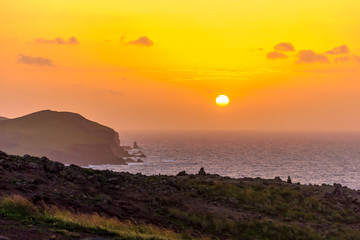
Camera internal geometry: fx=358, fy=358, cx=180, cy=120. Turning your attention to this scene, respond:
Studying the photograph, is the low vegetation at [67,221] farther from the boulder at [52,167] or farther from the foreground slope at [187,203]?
the boulder at [52,167]

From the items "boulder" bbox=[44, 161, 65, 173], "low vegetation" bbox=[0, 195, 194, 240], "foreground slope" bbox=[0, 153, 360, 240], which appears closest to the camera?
"low vegetation" bbox=[0, 195, 194, 240]

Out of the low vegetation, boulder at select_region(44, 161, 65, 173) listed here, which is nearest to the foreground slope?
boulder at select_region(44, 161, 65, 173)

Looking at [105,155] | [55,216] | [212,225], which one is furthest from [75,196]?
[105,155]

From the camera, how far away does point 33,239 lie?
13.0 m

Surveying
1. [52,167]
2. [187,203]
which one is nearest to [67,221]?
[52,167]

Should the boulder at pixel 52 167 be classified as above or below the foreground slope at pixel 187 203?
above

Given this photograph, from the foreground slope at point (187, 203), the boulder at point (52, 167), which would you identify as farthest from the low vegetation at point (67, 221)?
the boulder at point (52, 167)

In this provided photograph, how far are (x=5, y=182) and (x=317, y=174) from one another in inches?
4866

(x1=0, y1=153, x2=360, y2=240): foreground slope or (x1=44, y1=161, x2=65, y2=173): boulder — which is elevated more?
(x1=44, y1=161, x2=65, y2=173): boulder

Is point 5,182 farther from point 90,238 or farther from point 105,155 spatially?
point 105,155

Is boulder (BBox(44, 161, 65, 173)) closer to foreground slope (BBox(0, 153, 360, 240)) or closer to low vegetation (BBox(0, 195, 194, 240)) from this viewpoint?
foreground slope (BBox(0, 153, 360, 240))

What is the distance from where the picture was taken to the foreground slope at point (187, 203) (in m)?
21.5

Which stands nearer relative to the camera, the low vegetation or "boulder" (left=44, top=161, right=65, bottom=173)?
the low vegetation

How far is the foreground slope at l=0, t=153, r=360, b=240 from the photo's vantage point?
70.5 ft
